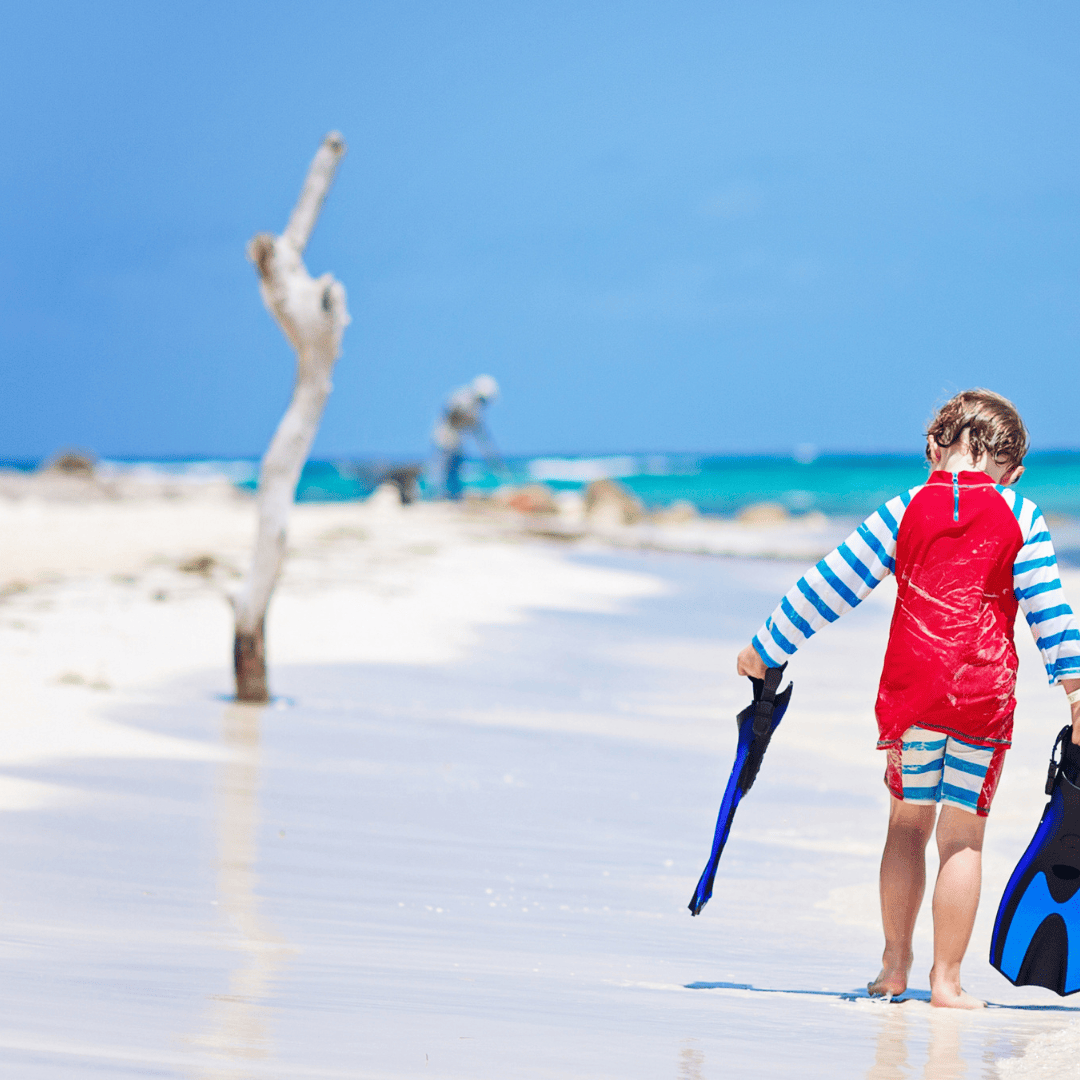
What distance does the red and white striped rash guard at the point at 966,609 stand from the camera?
3166 millimetres

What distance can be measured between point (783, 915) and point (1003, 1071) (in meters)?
1.69

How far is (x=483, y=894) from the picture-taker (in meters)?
4.14

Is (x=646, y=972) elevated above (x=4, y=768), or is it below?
below

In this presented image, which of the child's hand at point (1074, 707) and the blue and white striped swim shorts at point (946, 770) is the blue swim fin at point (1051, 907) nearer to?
the child's hand at point (1074, 707)

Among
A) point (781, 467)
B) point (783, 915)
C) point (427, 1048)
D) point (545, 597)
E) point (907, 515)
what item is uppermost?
point (781, 467)

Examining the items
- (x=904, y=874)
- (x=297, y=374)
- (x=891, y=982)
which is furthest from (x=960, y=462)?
(x=297, y=374)

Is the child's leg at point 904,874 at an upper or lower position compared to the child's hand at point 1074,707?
lower

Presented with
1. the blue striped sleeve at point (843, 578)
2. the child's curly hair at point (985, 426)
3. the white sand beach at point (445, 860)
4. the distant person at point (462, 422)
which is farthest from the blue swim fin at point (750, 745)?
the distant person at point (462, 422)

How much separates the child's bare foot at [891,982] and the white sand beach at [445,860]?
60 mm

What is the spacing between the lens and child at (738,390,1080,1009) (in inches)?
125

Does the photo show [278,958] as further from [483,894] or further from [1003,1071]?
[1003,1071]

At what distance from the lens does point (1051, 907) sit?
324 cm

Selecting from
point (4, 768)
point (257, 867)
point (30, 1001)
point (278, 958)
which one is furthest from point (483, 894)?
point (4, 768)

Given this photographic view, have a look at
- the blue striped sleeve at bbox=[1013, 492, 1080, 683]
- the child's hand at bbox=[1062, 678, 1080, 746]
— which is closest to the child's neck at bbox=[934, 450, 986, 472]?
the blue striped sleeve at bbox=[1013, 492, 1080, 683]
